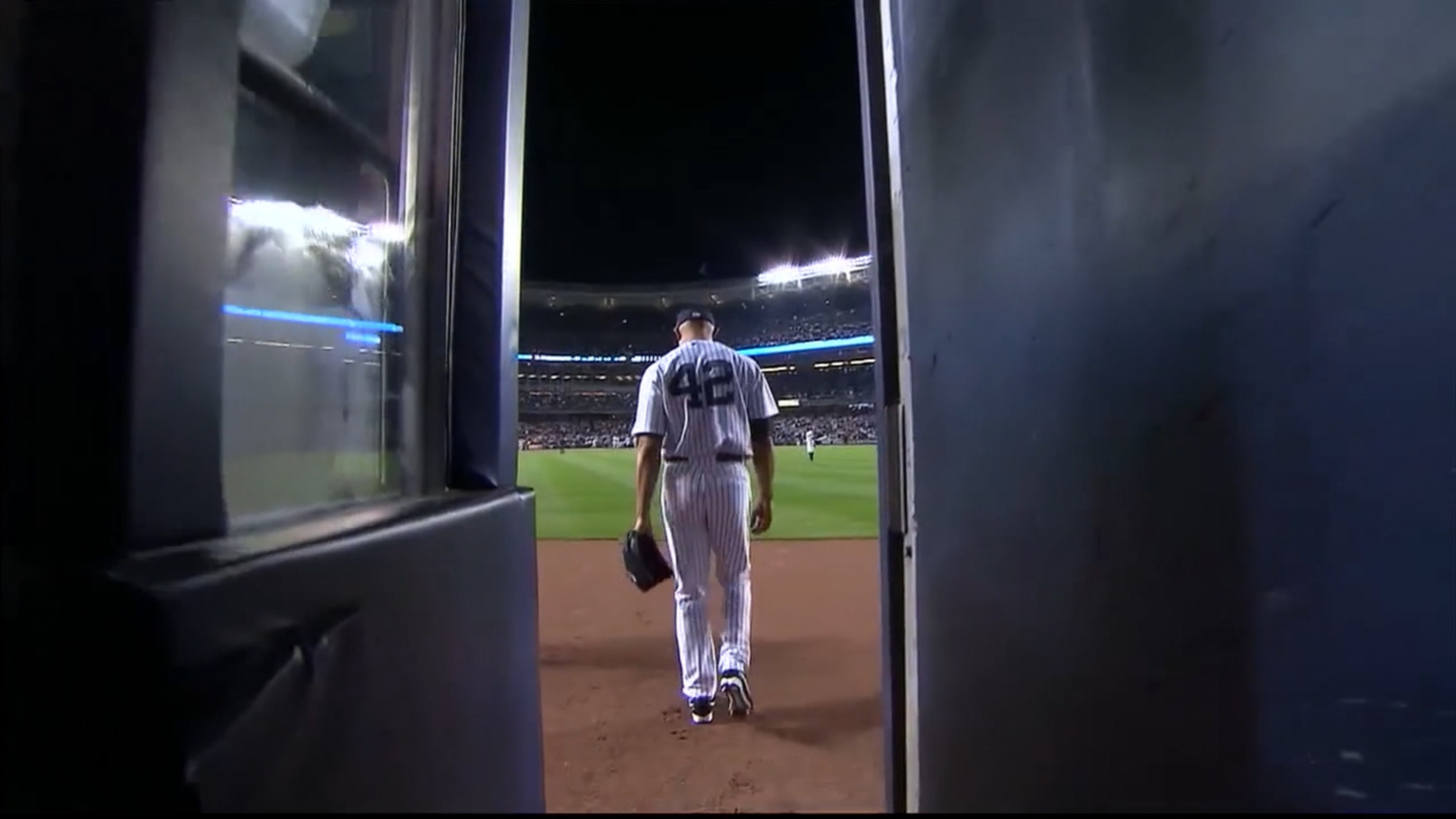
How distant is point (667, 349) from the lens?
96.9 ft

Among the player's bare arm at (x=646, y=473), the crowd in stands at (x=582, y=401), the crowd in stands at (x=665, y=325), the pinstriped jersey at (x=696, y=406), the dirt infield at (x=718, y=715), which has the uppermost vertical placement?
the crowd in stands at (x=665, y=325)

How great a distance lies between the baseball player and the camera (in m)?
2.80

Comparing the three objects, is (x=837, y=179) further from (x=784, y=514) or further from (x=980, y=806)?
(x=980, y=806)

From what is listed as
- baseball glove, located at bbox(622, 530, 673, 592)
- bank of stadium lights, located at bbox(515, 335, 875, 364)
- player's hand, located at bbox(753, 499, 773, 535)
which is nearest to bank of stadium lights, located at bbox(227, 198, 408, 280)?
baseball glove, located at bbox(622, 530, 673, 592)

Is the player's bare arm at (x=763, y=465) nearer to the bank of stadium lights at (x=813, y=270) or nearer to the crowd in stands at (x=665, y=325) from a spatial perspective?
the bank of stadium lights at (x=813, y=270)

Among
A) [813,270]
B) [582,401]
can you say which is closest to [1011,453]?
[813,270]

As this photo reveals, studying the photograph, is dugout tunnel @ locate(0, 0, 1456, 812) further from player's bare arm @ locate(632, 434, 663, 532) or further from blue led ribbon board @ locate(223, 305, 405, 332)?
player's bare arm @ locate(632, 434, 663, 532)

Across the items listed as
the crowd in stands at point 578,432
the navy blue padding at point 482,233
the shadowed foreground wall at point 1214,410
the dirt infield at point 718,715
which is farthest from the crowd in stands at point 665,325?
the shadowed foreground wall at point 1214,410

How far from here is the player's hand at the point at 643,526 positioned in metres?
2.99

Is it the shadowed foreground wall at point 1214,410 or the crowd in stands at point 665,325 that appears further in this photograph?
the crowd in stands at point 665,325

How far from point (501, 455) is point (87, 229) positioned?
0.87 m

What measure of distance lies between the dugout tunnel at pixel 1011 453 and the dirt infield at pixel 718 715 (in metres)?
0.82

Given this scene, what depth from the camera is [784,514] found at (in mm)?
8883

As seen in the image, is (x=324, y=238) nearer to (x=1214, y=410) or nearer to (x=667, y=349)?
(x=1214, y=410)
